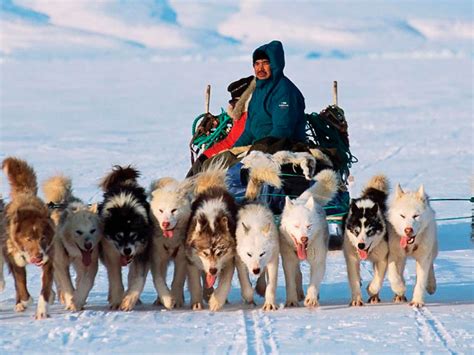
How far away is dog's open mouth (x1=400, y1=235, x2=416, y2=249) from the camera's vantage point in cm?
585

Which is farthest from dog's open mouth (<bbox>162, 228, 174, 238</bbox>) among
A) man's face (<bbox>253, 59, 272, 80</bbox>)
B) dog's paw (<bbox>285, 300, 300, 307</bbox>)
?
man's face (<bbox>253, 59, 272, 80</bbox>)

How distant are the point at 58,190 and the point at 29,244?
1081 mm

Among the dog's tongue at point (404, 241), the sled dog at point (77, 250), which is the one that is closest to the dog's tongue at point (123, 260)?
the sled dog at point (77, 250)

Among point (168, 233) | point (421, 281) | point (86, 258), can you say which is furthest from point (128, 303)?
point (421, 281)

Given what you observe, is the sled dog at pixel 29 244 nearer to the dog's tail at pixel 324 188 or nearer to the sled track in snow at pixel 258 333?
the sled track in snow at pixel 258 333

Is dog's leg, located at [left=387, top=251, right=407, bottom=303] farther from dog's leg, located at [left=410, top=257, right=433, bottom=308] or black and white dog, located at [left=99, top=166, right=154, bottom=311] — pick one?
black and white dog, located at [left=99, top=166, right=154, bottom=311]

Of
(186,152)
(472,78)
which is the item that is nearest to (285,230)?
(186,152)

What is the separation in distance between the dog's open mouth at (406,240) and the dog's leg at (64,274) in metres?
1.96

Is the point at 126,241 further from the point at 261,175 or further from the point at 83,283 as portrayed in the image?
the point at 261,175

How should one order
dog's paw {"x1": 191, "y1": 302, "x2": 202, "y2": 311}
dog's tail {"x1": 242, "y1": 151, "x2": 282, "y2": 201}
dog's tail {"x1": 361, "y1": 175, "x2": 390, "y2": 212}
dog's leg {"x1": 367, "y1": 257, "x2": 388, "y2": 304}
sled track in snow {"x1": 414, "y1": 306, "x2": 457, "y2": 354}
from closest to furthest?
sled track in snow {"x1": 414, "y1": 306, "x2": 457, "y2": 354} → dog's paw {"x1": 191, "y1": 302, "x2": 202, "y2": 311} → dog's leg {"x1": 367, "y1": 257, "x2": 388, "y2": 304} → dog's tail {"x1": 361, "y1": 175, "x2": 390, "y2": 212} → dog's tail {"x1": 242, "y1": 151, "x2": 282, "y2": 201}

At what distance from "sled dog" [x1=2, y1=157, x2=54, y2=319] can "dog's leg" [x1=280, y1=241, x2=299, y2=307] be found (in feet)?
4.53

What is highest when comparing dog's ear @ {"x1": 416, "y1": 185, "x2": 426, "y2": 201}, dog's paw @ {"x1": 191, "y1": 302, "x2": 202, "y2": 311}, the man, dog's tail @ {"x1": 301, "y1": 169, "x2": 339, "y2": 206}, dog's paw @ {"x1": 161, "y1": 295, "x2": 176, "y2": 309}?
the man

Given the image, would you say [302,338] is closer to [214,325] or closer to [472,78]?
[214,325]

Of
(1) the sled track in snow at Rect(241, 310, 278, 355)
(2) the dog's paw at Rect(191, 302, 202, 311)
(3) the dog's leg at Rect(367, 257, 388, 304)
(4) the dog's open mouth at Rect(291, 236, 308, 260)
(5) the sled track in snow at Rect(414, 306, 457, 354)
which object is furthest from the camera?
(3) the dog's leg at Rect(367, 257, 388, 304)
